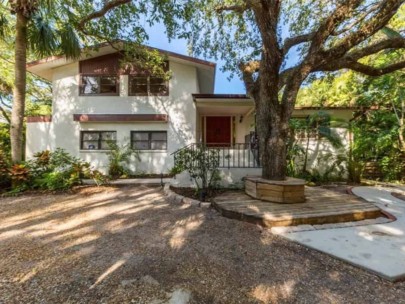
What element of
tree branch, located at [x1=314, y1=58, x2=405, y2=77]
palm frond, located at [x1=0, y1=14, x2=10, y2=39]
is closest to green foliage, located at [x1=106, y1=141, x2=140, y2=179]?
palm frond, located at [x1=0, y1=14, x2=10, y2=39]

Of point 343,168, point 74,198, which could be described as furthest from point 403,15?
point 74,198

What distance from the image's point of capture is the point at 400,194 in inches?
285

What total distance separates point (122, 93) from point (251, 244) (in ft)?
32.9

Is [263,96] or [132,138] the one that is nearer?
[263,96]

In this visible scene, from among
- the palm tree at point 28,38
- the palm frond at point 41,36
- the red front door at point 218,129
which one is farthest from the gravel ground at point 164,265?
the red front door at point 218,129

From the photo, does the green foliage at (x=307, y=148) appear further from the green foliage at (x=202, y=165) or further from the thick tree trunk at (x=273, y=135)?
the green foliage at (x=202, y=165)

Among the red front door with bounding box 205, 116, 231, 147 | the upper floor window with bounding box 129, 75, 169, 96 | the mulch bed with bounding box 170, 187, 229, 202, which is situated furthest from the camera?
the red front door with bounding box 205, 116, 231, 147

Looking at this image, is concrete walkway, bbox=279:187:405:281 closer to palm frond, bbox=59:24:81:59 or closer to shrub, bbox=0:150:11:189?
shrub, bbox=0:150:11:189

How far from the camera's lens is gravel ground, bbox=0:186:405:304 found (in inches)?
99.5

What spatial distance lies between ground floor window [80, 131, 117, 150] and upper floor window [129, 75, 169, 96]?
7.31 ft

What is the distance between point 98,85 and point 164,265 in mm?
10821

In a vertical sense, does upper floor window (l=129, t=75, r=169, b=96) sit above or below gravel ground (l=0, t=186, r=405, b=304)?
above

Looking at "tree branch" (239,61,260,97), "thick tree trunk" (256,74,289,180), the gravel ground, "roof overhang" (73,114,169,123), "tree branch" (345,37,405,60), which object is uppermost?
"tree branch" (345,37,405,60)

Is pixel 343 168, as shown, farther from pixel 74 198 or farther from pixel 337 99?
pixel 74 198
